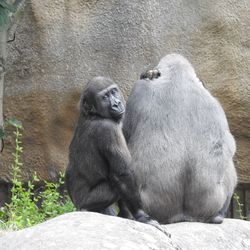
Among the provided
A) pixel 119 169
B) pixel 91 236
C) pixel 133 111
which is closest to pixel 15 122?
pixel 133 111

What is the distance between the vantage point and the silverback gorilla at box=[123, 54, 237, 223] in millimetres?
5641

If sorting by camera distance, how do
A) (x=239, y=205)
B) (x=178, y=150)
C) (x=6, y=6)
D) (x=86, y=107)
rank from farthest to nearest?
(x=239, y=205)
(x=6, y=6)
(x=178, y=150)
(x=86, y=107)

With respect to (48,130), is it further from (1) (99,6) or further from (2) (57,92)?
(1) (99,6)

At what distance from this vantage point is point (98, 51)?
7.98 meters

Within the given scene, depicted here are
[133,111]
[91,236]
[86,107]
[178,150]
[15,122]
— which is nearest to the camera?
[91,236]

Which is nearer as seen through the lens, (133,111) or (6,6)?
(133,111)

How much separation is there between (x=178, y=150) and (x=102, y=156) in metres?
0.61

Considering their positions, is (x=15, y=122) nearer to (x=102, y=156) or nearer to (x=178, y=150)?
(x=178, y=150)

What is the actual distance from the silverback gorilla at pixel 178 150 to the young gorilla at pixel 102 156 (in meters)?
0.38

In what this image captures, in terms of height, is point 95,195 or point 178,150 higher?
point 178,150

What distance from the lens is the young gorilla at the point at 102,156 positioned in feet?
17.1

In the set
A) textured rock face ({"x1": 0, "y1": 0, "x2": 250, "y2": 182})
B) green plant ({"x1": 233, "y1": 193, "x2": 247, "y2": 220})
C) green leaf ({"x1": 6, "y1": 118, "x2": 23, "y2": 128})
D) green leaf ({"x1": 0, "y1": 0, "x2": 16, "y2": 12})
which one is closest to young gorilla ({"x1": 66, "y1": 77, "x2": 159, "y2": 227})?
green leaf ({"x1": 0, "y1": 0, "x2": 16, "y2": 12})

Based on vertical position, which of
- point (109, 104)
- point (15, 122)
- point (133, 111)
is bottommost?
point (15, 122)

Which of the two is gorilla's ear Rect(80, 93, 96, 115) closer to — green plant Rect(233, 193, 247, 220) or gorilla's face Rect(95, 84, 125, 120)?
gorilla's face Rect(95, 84, 125, 120)
